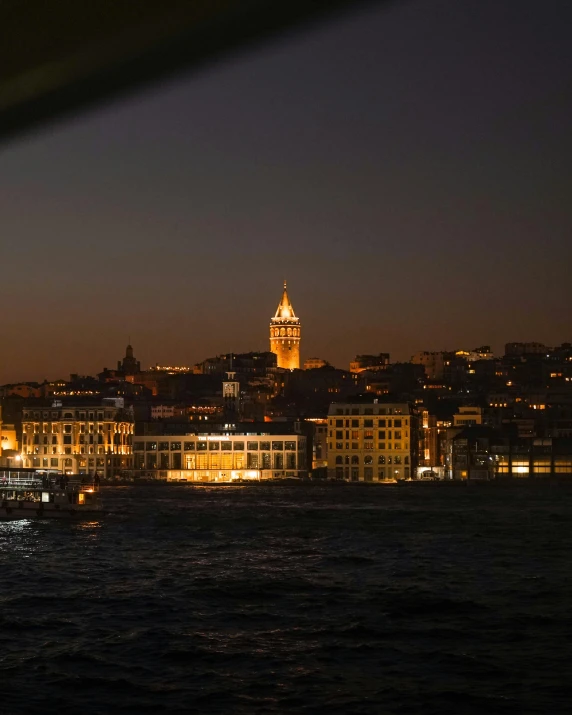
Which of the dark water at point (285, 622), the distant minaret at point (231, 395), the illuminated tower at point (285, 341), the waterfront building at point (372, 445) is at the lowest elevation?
the dark water at point (285, 622)

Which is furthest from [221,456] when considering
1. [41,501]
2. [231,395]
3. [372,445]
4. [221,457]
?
[41,501]

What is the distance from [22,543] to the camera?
2114 cm

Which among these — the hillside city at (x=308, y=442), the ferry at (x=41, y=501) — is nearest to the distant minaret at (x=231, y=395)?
the hillside city at (x=308, y=442)

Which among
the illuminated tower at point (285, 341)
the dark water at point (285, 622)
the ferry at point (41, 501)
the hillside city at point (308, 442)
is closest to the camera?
the dark water at point (285, 622)

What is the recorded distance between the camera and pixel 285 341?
423ft

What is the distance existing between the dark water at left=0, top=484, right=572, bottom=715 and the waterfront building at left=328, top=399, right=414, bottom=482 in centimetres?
3838

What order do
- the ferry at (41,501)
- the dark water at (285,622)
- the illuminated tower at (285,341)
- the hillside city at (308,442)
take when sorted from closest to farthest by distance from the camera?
1. the dark water at (285,622)
2. the ferry at (41,501)
3. the hillside city at (308,442)
4. the illuminated tower at (285,341)

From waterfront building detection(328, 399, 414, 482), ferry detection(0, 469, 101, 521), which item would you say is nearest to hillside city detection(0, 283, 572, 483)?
waterfront building detection(328, 399, 414, 482)

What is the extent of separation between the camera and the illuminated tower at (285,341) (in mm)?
128875

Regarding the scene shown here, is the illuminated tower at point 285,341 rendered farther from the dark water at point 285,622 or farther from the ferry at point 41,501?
the dark water at point 285,622

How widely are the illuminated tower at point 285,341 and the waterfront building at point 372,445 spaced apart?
64.3 meters

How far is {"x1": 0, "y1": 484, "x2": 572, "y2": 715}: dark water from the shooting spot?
7.57m

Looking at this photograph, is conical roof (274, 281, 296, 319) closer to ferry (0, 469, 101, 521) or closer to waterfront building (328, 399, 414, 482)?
waterfront building (328, 399, 414, 482)

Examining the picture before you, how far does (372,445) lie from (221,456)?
9.51 metres
